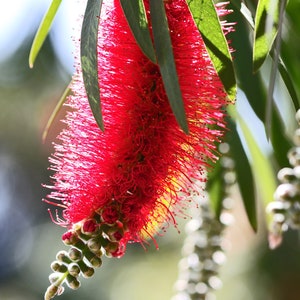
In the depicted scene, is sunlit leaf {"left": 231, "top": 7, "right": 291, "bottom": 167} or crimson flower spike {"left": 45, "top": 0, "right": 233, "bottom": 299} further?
sunlit leaf {"left": 231, "top": 7, "right": 291, "bottom": 167}

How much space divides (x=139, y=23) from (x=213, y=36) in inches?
3.8

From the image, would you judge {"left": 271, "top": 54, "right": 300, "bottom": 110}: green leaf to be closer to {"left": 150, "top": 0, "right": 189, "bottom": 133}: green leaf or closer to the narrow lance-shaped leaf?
the narrow lance-shaped leaf

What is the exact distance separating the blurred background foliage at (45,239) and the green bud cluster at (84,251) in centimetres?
194

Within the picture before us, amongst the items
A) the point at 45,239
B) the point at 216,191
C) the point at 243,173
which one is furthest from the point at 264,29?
the point at 45,239

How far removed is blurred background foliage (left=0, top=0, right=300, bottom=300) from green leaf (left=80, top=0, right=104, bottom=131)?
81.4 inches

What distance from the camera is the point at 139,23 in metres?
0.94

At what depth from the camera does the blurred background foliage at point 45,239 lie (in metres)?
4.37

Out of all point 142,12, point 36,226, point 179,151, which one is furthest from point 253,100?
point 36,226

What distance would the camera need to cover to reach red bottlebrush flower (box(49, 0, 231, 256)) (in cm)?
105

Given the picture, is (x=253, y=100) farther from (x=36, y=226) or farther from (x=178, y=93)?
(x=36, y=226)

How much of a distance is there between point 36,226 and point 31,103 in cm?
125

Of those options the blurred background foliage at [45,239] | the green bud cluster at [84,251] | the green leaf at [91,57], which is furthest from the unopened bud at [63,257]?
the blurred background foliage at [45,239]

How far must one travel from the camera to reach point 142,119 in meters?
1.07

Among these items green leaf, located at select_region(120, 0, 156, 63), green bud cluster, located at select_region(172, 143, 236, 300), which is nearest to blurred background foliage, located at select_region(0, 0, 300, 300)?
green bud cluster, located at select_region(172, 143, 236, 300)
